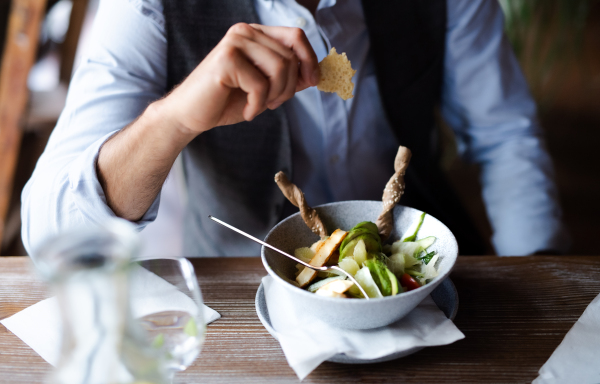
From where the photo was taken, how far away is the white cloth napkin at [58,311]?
0.45 m

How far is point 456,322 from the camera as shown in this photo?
0.66 meters

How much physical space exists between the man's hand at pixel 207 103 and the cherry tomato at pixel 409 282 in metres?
0.34

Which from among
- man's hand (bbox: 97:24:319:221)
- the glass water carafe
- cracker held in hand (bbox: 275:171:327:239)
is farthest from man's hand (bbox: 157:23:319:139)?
the glass water carafe

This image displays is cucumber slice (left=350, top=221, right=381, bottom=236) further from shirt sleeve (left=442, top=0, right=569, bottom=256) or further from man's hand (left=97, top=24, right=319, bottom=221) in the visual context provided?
shirt sleeve (left=442, top=0, right=569, bottom=256)

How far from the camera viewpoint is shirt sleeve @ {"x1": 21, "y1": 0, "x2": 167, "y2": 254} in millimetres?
869

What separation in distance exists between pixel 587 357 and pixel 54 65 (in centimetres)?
285

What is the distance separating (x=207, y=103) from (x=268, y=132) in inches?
19.7

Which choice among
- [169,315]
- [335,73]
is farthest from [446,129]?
[169,315]

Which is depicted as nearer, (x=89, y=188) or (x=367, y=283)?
(x=367, y=283)

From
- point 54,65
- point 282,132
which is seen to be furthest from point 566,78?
point 54,65

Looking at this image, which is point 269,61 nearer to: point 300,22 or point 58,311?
point 58,311

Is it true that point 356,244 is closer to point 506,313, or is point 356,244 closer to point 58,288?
point 506,313

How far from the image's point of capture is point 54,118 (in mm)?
2211

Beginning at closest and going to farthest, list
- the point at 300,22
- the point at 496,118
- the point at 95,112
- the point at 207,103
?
the point at 207,103
the point at 95,112
the point at 300,22
the point at 496,118
